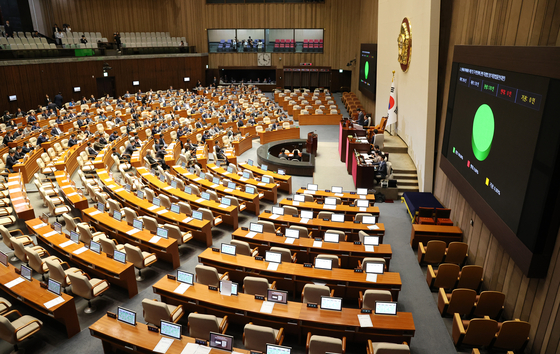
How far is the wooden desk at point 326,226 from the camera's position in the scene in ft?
28.9

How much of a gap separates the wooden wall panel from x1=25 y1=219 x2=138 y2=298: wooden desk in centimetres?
678

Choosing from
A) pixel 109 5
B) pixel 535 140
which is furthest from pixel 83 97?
pixel 535 140

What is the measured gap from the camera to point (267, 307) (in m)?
5.93

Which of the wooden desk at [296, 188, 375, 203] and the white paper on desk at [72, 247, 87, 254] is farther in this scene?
the wooden desk at [296, 188, 375, 203]

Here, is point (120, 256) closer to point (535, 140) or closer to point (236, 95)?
point (535, 140)

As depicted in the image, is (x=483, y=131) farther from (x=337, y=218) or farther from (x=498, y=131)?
(x=337, y=218)

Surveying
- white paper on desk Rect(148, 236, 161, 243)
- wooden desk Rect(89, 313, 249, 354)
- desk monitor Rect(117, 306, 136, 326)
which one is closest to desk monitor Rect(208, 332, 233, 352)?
wooden desk Rect(89, 313, 249, 354)

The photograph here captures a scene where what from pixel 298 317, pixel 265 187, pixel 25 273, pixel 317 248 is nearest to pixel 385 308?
pixel 298 317

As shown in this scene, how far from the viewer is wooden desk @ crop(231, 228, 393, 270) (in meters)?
7.71

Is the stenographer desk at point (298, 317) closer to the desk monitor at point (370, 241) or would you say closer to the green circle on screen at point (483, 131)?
the desk monitor at point (370, 241)

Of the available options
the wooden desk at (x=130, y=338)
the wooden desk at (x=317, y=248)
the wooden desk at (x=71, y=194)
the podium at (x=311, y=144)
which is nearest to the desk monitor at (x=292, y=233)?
the wooden desk at (x=317, y=248)

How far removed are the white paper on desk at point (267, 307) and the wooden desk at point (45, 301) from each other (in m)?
3.08

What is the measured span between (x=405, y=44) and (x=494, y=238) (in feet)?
29.8

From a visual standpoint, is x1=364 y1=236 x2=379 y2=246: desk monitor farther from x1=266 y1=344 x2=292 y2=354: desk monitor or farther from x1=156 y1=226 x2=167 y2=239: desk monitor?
x1=156 y1=226 x2=167 y2=239: desk monitor
